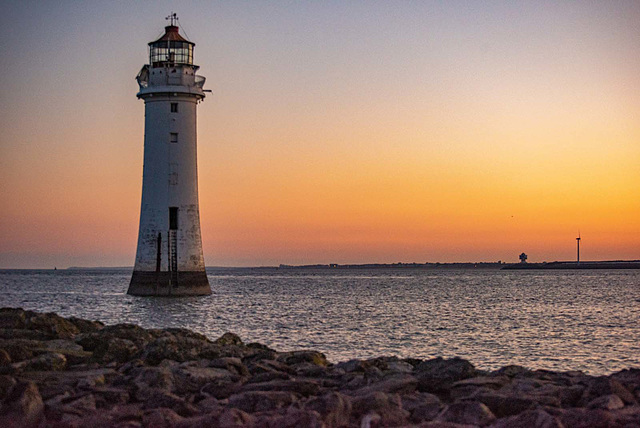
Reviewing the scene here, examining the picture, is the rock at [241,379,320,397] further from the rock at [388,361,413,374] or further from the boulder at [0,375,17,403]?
the boulder at [0,375,17,403]

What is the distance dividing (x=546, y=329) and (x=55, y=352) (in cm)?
1972

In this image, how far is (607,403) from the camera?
8.58 meters

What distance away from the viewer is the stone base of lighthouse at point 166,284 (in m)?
33.9

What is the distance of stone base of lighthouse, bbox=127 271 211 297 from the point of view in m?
33.9

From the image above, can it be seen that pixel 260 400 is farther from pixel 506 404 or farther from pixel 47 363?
pixel 47 363

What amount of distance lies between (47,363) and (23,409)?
2718 millimetres

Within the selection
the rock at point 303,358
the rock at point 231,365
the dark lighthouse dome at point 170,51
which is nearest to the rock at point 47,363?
the rock at point 231,365

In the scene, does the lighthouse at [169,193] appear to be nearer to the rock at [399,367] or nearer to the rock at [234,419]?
the rock at [399,367]

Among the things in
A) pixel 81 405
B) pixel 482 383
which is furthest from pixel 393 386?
pixel 81 405

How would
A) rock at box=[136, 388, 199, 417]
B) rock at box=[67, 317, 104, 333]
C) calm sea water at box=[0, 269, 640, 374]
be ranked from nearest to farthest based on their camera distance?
rock at box=[136, 388, 199, 417], rock at box=[67, 317, 104, 333], calm sea water at box=[0, 269, 640, 374]

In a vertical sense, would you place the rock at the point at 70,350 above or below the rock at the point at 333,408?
above

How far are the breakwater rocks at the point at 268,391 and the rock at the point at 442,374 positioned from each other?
1 cm

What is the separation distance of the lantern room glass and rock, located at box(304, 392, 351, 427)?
95.4 feet

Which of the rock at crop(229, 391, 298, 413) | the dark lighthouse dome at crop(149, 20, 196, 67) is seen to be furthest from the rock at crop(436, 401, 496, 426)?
the dark lighthouse dome at crop(149, 20, 196, 67)
